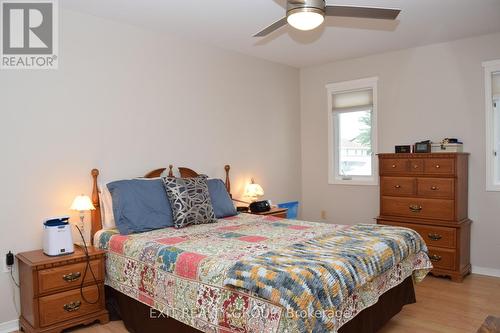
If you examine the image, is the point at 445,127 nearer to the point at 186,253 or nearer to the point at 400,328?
the point at 400,328

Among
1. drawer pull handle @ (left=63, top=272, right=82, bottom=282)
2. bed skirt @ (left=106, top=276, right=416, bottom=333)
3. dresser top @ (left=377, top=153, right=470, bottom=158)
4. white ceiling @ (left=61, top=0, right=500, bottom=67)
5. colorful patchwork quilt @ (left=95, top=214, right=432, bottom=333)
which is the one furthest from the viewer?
dresser top @ (left=377, top=153, right=470, bottom=158)

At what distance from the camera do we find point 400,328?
293 cm

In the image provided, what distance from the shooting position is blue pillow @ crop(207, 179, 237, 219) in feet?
12.5

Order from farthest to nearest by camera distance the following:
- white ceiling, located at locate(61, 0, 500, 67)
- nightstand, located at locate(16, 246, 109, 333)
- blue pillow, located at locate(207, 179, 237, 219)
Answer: blue pillow, located at locate(207, 179, 237, 219) → white ceiling, located at locate(61, 0, 500, 67) → nightstand, located at locate(16, 246, 109, 333)

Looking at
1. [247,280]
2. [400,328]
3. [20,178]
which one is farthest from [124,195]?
[400,328]

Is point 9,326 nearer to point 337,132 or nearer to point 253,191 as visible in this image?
point 253,191

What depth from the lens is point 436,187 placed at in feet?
13.4

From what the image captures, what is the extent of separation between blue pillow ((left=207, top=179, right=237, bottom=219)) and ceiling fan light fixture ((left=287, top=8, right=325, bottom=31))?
1.97 meters

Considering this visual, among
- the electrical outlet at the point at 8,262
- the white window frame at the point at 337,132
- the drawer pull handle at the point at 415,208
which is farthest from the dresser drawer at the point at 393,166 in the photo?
the electrical outlet at the point at 8,262

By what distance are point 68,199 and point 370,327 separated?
261 centimetres

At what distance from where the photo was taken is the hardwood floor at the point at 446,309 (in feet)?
9.58

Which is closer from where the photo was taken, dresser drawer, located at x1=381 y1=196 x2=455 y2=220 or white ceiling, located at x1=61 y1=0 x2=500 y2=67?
white ceiling, located at x1=61 y1=0 x2=500 y2=67

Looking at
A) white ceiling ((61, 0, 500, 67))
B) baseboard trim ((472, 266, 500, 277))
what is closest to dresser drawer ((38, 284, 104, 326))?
white ceiling ((61, 0, 500, 67))

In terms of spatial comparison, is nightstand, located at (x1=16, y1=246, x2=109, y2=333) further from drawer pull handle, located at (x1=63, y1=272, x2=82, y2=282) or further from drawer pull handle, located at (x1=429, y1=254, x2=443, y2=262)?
drawer pull handle, located at (x1=429, y1=254, x2=443, y2=262)
